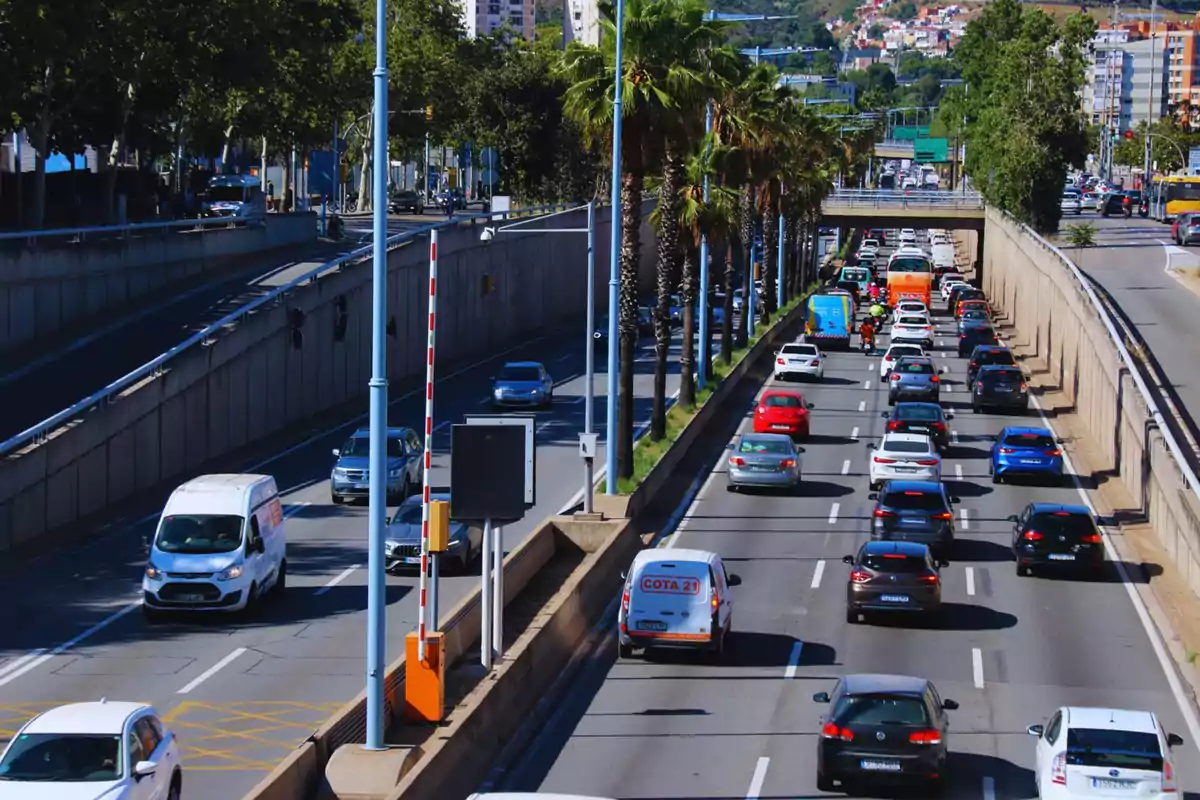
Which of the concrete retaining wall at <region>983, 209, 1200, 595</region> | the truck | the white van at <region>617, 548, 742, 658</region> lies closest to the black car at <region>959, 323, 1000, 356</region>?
the concrete retaining wall at <region>983, 209, 1200, 595</region>

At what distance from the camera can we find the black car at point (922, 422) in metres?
48.7

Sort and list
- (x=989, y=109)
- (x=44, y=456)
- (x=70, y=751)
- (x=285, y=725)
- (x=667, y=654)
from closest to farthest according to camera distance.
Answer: (x=70, y=751) → (x=285, y=725) → (x=667, y=654) → (x=44, y=456) → (x=989, y=109)

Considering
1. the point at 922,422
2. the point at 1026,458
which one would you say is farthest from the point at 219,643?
the point at 922,422

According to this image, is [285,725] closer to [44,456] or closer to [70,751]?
[70,751]

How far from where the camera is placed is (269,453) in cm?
4856

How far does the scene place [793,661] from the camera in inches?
1086

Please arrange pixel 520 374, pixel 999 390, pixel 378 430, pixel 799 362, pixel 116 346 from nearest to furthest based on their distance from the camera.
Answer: pixel 378 430, pixel 116 346, pixel 999 390, pixel 520 374, pixel 799 362

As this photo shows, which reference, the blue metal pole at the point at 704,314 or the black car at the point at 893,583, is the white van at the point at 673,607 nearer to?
the black car at the point at 893,583

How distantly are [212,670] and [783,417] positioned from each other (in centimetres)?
2880

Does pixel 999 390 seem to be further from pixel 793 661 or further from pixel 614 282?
pixel 793 661

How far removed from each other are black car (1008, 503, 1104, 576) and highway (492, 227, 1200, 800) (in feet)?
1.60

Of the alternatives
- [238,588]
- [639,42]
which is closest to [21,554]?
[238,588]

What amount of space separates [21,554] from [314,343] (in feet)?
70.2

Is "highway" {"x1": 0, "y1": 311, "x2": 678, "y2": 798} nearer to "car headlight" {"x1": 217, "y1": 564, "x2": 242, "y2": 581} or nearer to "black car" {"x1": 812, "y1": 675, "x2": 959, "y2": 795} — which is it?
"car headlight" {"x1": 217, "y1": 564, "x2": 242, "y2": 581}
